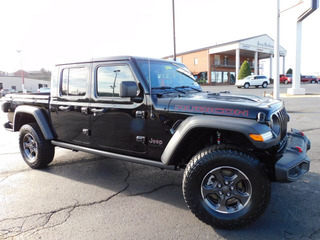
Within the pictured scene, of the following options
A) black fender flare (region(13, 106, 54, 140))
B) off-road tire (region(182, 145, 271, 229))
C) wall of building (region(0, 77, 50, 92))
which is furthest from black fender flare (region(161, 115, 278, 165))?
wall of building (region(0, 77, 50, 92))

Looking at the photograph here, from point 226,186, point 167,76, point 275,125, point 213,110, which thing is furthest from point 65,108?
point 275,125

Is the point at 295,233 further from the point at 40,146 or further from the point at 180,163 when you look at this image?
the point at 40,146

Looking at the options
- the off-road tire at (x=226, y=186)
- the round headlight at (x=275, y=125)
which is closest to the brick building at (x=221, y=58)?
the round headlight at (x=275, y=125)

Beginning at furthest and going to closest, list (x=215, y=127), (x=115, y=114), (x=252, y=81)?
1. (x=252, y=81)
2. (x=115, y=114)
3. (x=215, y=127)

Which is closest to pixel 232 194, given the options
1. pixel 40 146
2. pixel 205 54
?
pixel 40 146

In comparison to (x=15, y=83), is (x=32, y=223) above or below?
below

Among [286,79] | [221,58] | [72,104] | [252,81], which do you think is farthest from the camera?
[221,58]

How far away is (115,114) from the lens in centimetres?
331

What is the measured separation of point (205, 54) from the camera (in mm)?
44719

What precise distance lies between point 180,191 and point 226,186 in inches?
42.1

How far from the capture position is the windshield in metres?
3.25

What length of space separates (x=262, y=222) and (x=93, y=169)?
2915 millimetres

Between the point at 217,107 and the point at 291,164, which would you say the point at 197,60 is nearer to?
the point at 217,107

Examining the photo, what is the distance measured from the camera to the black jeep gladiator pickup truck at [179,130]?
2.49 metres
